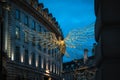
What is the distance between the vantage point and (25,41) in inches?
2090

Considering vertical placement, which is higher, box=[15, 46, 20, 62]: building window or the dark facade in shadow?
box=[15, 46, 20, 62]: building window

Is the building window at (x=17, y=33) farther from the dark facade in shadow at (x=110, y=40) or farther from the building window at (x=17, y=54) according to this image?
the dark facade in shadow at (x=110, y=40)

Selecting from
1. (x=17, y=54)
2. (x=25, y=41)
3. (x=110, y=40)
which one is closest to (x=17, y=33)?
(x=17, y=54)

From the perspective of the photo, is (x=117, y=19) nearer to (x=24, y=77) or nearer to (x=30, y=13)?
(x=24, y=77)

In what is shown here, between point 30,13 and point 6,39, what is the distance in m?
11.6

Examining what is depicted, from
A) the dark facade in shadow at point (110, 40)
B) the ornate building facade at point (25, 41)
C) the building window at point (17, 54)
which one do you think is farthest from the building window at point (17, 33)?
the dark facade in shadow at point (110, 40)

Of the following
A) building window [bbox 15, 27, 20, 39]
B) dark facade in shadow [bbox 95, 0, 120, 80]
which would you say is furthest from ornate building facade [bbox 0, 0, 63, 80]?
dark facade in shadow [bbox 95, 0, 120, 80]

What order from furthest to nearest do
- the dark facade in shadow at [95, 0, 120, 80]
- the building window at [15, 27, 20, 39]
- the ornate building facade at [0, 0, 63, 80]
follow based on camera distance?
the building window at [15, 27, 20, 39]
the ornate building facade at [0, 0, 63, 80]
the dark facade in shadow at [95, 0, 120, 80]

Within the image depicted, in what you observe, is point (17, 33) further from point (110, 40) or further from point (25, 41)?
point (110, 40)

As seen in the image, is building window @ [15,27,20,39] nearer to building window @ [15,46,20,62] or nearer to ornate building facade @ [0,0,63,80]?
ornate building facade @ [0,0,63,80]

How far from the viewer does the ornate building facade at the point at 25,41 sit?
4522cm

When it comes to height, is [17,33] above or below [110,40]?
above

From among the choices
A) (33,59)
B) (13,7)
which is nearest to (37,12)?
(33,59)

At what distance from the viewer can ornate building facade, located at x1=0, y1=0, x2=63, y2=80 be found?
45219mm
